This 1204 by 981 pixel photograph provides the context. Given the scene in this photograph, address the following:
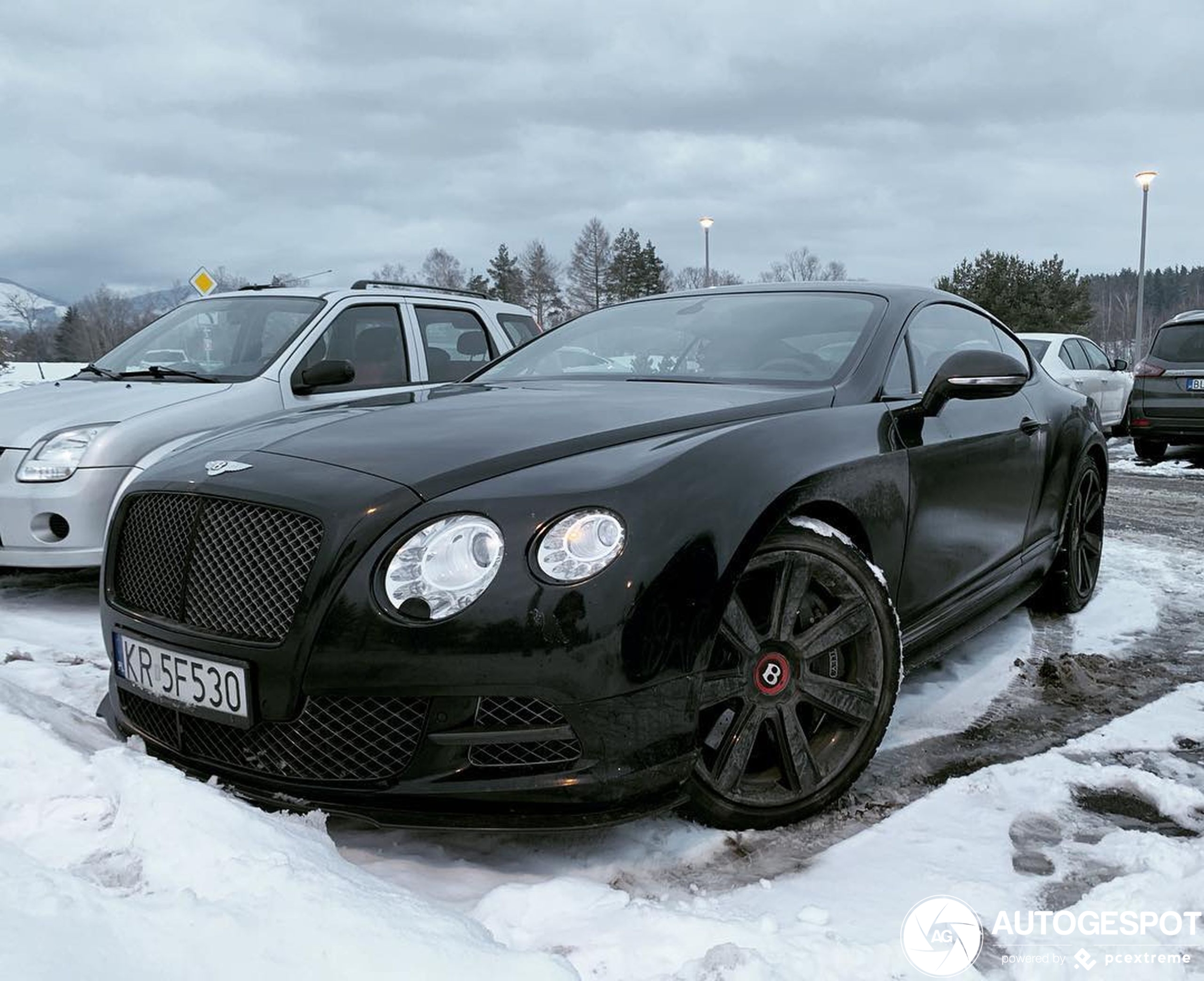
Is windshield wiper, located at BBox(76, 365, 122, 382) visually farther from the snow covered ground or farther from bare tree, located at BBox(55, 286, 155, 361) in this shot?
bare tree, located at BBox(55, 286, 155, 361)

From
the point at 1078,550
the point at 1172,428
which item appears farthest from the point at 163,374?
the point at 1172,428

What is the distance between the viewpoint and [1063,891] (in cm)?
217

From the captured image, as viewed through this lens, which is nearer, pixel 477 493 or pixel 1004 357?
pixel 477 493

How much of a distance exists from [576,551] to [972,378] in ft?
5.53

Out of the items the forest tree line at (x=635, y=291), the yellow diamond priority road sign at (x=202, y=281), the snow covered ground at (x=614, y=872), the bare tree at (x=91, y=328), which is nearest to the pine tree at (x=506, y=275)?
the forest tree line at (x=635, y=291)

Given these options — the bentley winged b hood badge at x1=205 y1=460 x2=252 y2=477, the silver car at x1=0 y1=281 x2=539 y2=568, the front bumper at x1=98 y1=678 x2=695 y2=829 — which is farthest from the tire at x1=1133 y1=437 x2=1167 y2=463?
the bentley winged b hood badge at x1=205 y1=460 x2=252 y2=477

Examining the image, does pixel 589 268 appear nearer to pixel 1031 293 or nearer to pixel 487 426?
pixel 1031 293

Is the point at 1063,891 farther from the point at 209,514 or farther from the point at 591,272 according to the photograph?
the point at 591,272

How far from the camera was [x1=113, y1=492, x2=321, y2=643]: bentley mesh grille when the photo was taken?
6.98 feet

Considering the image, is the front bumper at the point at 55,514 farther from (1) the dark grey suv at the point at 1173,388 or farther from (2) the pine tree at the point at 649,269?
(2) the pine tree at the point at 649,269

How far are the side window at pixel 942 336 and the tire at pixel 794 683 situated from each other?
106 cm

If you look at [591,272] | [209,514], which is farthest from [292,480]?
[591,272]

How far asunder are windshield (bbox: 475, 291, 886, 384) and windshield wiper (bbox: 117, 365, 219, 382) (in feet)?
6.63

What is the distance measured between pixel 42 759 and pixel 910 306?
291 centimetres
